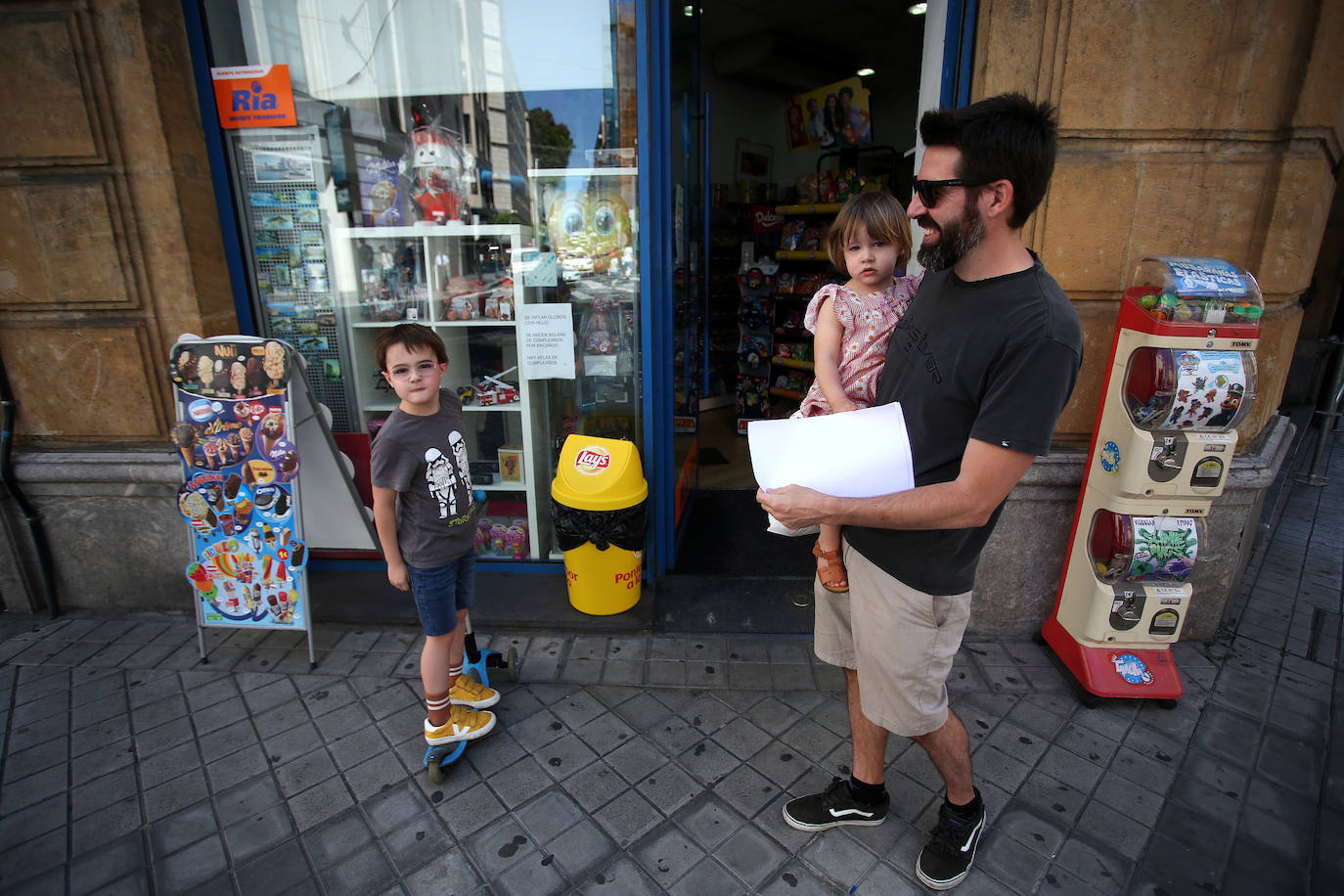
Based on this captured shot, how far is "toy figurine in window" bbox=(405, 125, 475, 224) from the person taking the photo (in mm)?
3547

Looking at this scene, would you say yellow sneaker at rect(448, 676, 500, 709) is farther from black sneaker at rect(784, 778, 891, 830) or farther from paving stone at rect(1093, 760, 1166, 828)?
paving stone at rect(1093, 760, 1166, 828)

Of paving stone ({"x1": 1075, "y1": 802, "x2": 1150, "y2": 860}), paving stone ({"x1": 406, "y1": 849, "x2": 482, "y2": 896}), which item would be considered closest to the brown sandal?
paving stone ({"x1": 1075, "y1": 802, "x2": 1150, "y2": 860})

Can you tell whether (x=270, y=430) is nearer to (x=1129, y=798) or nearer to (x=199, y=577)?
(x=199, y=577)

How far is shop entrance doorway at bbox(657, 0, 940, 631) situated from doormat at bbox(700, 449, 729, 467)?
27mm

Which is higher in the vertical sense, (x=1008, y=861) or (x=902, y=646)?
(x=902, y=646)

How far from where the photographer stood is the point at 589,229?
346 centimetres

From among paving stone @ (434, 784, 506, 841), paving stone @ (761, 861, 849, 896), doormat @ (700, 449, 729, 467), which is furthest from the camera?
doormat @ (700, 449, 729, 467)

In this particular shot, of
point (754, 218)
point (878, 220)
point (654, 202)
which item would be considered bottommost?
point (878, 220)

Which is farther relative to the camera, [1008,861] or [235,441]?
[235,441]

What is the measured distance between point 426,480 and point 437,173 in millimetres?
2073

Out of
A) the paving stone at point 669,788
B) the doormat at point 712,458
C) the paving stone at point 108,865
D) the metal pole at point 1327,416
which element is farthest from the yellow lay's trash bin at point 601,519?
the metal pole at point 1327,416

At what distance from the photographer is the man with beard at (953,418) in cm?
146

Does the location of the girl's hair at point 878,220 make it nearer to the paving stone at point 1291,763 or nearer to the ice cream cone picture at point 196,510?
the paving stone at point 1291,763

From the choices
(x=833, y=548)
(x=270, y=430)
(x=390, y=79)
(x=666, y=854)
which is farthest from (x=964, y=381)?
(x=390, y=79)
